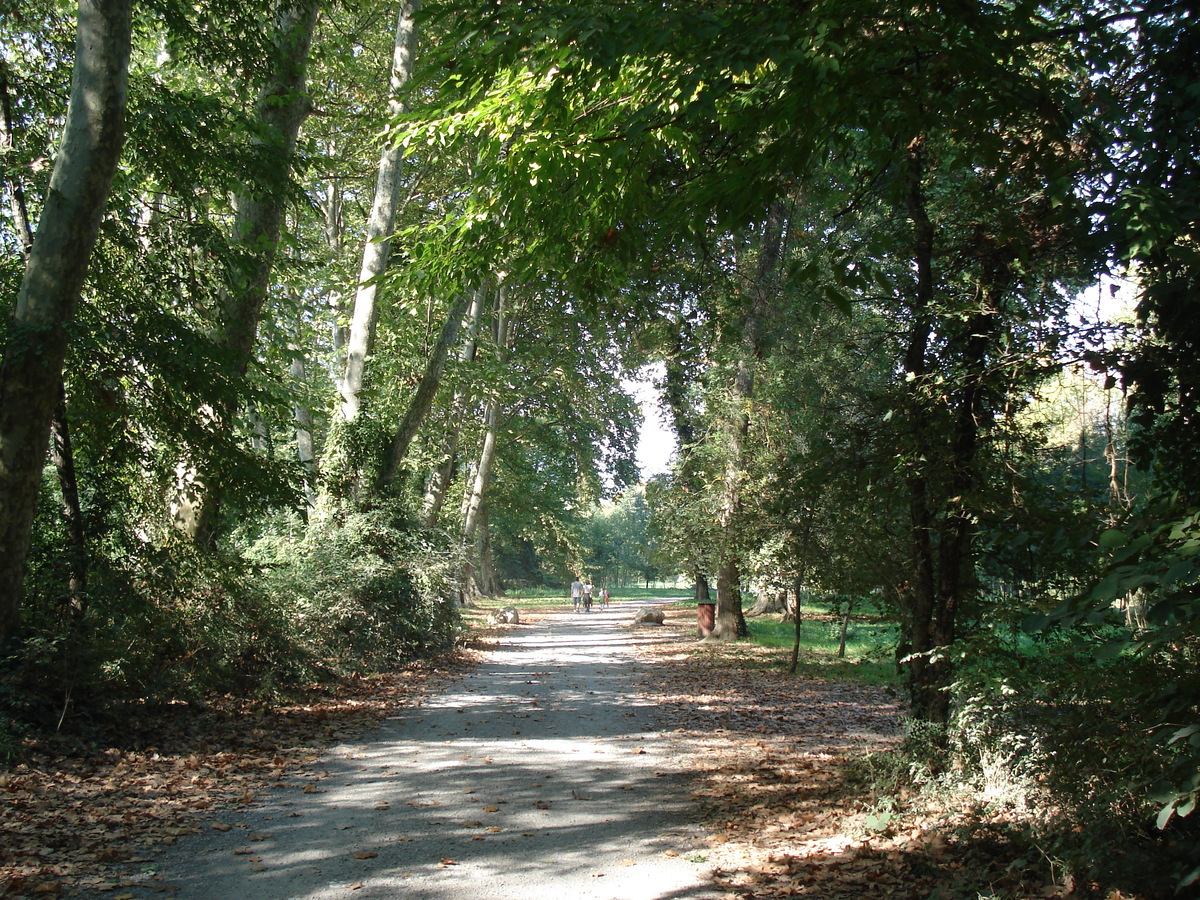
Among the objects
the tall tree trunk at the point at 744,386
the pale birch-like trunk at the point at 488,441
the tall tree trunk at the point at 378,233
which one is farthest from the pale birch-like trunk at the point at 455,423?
the tall tree trunk at the point at 744,386

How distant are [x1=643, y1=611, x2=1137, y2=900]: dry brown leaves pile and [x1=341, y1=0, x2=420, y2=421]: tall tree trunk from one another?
26.4 feet

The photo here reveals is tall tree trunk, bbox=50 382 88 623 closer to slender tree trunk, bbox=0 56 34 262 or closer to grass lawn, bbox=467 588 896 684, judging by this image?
slender tree trunk, bbox=0 56 34 262

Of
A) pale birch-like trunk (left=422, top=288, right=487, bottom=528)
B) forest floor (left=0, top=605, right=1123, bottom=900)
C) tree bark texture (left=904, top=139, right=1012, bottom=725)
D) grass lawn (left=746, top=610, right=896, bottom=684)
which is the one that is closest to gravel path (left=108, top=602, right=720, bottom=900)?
forest floor (left=0, top=605, right=1123, bottom=900)

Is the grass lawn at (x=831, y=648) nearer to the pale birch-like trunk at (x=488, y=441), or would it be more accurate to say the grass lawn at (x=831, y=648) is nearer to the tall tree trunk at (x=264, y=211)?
the tall tree trunk at (x=264, y=211)

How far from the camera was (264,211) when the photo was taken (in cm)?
1076

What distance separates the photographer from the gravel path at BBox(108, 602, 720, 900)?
4.65 metres

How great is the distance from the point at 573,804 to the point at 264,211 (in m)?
8.36

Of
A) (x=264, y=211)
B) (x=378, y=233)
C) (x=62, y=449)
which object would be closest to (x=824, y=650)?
(x=378, y=233)

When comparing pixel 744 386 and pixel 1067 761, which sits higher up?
pixel 744 386

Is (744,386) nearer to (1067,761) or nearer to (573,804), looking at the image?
(573,804)

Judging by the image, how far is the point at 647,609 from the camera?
100.0 feet

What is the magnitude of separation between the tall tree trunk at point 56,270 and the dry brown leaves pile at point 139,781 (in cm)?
143

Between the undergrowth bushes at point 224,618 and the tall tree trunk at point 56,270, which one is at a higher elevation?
the tall tree trunk at point 56,270

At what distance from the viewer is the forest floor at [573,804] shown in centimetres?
466
